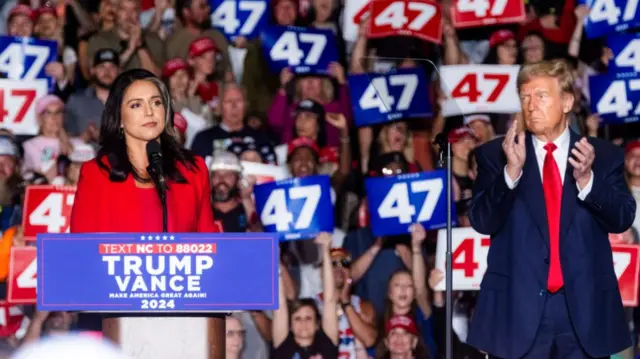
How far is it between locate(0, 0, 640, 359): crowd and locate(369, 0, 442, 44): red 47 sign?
73 millimetres

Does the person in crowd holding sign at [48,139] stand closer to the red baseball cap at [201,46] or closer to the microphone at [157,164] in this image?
the red baseball cap at [201,46]

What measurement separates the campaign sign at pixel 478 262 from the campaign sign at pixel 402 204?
260 millimetres

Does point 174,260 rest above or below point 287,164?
below

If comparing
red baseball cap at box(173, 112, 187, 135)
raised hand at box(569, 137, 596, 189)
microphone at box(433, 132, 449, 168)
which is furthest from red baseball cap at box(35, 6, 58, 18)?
raised hand at box(569, 137, 596, 189)

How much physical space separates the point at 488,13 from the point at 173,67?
2000mm

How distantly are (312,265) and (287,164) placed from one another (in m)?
0.65

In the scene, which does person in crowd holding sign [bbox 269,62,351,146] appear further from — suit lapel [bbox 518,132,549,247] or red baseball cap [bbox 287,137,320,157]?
suit lapel [bbox 518,132,549,247]

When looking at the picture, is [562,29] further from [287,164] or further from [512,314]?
[512,314]

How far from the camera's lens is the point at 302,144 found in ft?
25.5

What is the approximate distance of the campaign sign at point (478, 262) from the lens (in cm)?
705

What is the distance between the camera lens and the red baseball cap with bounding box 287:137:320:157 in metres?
7.77

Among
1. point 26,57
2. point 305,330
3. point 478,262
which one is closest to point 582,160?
point 478,262

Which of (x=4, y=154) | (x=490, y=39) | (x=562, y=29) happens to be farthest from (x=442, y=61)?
(x=4, y=154)

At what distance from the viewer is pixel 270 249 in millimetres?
3844
